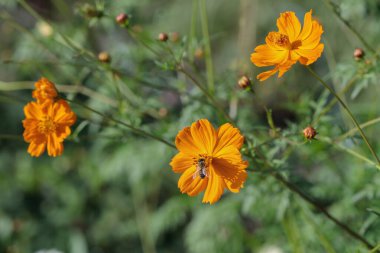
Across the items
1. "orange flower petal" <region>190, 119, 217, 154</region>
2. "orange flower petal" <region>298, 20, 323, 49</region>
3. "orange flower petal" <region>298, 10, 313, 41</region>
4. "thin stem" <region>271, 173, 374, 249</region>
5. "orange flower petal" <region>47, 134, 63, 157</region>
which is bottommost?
"thin stem" <region>271, 173, 374, 249</region>

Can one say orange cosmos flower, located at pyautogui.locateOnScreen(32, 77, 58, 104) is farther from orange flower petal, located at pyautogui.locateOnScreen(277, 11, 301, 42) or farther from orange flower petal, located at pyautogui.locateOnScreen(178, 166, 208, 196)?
orange flower petal, located at pyautogui.locateOnScreen(277, 11, 301, 42)

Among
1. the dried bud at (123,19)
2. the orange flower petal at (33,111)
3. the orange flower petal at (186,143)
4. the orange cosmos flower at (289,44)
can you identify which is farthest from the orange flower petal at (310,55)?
the orange flower petal at (33,111)

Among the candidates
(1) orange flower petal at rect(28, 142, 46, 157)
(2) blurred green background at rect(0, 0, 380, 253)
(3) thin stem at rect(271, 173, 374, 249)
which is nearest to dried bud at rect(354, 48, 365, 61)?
(2) blurred green background at rect(0, 0, 380, 253)

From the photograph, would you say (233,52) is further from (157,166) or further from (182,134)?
(182,134)

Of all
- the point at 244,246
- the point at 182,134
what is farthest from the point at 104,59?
the point at 244,246

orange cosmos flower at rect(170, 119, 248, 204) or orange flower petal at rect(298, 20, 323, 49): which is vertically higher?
orange flower petal at rect(298, 20, 323, 49)

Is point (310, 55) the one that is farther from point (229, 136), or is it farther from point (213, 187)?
point (213, 187)
